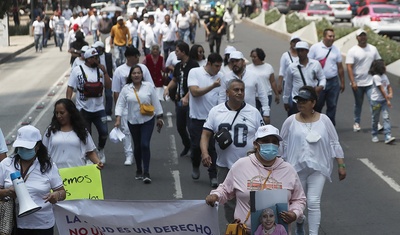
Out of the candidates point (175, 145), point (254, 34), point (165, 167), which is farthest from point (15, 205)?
point (254, 34)

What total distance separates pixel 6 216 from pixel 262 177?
1999 millimetres

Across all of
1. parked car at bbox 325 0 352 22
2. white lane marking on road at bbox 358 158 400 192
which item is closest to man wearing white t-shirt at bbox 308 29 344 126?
white lane marking on road at bbox 358 158 400 192

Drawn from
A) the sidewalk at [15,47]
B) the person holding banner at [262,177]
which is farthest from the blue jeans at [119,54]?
the person holding banner at [262,177]

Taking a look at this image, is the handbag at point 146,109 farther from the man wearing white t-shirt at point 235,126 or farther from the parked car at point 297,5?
the parked car at point 297,5

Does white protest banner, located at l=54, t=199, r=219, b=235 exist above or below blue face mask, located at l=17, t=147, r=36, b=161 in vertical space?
below

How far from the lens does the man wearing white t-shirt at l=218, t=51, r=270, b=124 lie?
39.1ft

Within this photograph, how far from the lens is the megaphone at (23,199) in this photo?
22.9 ft

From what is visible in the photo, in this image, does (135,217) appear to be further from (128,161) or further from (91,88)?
(128,161)

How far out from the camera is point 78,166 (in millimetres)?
9156

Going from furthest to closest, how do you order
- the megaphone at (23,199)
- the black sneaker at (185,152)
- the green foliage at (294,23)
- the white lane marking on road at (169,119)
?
the green foliage at (294,23) → the white lane marking on road at (169,119) → the black sneaker at (185,152) → the megaphone at (23,199)

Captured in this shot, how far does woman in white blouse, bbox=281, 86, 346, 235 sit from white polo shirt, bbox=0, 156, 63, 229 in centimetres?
265

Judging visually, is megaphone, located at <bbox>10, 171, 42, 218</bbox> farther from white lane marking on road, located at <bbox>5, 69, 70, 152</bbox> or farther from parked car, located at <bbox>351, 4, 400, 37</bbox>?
parked car, located at <bbox>351, 4, 400, 37</bbox>

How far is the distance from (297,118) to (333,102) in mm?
6475

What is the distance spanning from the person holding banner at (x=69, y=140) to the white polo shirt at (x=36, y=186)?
1.68 metres
